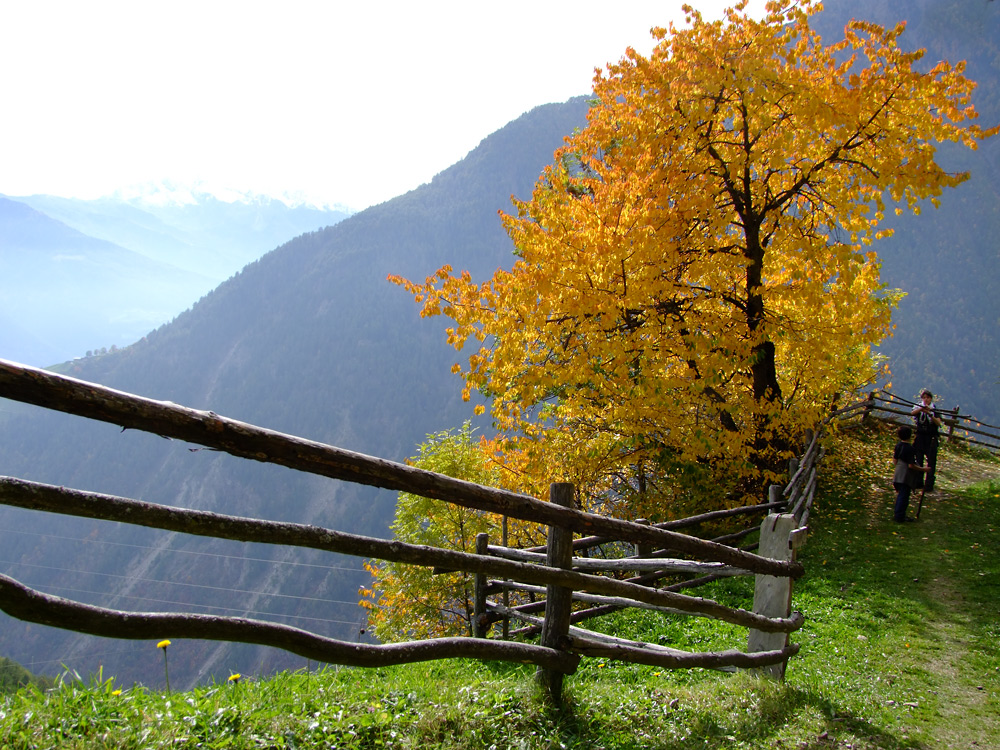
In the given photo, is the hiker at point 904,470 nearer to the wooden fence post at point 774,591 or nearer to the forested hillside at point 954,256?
the wooden fence post at point 774,591

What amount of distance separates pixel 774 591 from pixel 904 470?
7.08 metres

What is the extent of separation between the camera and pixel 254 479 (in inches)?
7500

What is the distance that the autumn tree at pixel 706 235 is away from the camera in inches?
360

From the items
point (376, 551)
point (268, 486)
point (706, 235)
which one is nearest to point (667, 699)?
point (376, 551)

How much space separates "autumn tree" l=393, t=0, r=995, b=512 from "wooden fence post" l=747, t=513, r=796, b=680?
4065 mm

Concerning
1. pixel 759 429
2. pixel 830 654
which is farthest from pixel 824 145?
pixel 830 654

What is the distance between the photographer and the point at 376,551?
304 centimetres

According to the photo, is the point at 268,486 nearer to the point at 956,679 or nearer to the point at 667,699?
the point at 956,679

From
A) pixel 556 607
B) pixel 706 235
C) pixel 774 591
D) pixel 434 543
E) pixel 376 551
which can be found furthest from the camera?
pixel 434 543

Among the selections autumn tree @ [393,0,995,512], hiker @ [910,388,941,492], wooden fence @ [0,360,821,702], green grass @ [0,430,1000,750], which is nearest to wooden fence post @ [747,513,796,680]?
wooden fence @ [0,360,821,702]

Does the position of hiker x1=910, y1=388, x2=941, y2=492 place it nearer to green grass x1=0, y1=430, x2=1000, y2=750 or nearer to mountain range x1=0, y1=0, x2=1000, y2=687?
green grass x1=0, y1=430, x2=1000, y2=750

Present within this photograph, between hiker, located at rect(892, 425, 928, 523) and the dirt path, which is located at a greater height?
hiker, located at rect(892, 425, 928, 523)

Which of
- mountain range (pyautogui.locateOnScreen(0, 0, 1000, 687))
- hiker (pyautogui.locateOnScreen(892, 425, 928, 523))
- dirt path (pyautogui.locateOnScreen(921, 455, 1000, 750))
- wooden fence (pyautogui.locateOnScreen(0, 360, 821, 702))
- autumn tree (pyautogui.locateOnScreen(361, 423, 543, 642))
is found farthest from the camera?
mountain range (pyautogui.locateOnScreen(0, 0, 1000, 687))

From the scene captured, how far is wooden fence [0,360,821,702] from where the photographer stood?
231 cm
